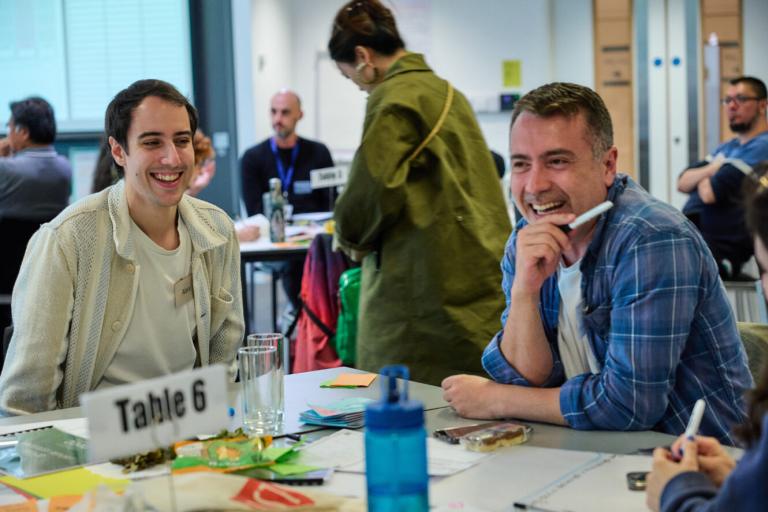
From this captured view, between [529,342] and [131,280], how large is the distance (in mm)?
957

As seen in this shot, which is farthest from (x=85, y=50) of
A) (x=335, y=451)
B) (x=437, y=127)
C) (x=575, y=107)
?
(x=335, y=451)

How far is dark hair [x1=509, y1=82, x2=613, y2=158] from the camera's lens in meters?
1.89

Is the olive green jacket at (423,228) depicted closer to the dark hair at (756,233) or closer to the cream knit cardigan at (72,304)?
the cream knit cardigan at (72,304)

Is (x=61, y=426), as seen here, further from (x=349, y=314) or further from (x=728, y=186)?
(x=728, y=186)

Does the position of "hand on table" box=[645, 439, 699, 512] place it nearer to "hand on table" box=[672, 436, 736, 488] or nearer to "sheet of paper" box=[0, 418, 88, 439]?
"hand on table" box=[672, 436, 736, 488]

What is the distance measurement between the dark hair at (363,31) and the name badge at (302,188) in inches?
108

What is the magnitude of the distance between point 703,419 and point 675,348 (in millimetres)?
154

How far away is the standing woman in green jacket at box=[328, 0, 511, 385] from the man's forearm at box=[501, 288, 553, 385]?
111 centimetres

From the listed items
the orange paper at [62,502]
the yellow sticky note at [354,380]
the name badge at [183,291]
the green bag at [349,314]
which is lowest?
the green bag at [349,314]

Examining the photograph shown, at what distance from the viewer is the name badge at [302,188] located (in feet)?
19.5

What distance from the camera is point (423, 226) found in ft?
9.88

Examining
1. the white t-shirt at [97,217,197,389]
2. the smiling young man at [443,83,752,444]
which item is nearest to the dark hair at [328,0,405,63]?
the white t-shirt at [97,217,197,389]

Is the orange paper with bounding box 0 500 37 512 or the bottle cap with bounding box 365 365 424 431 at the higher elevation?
the bottle cap with bounding box 365 365 424 431

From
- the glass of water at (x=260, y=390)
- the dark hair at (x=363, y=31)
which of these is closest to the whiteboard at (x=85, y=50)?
the dark hair at (x=363, y=31)
